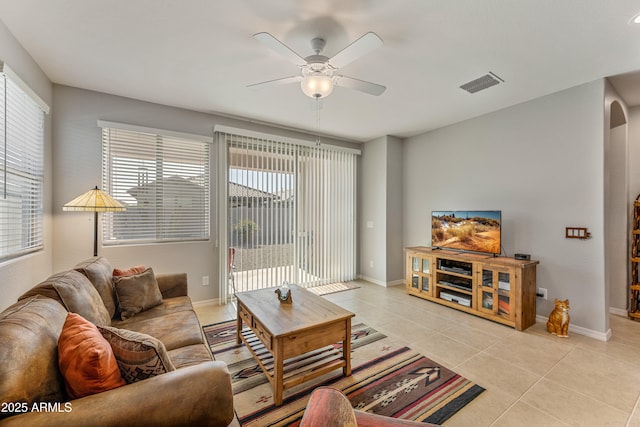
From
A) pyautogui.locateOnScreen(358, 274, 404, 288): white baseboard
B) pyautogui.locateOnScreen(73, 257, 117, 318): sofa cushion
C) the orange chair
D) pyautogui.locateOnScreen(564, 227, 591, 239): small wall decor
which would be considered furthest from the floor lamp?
pyautogui.locateOnScreen(564, 227, 591, 239): small wall decor

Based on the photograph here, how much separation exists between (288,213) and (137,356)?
3.28 m

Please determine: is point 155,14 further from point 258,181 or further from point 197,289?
point 197,289

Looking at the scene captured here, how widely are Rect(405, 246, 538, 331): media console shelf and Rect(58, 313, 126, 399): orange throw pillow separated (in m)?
3.54

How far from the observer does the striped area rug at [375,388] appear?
1782 millimetres

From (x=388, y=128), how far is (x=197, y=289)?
3.76 meters

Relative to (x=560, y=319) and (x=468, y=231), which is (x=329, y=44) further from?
(x=560, y=319)

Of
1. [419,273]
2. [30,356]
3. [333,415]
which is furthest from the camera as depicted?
[419,273]

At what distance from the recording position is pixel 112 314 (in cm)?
214

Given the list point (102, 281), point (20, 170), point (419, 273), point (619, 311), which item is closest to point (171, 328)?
point (102, 281)

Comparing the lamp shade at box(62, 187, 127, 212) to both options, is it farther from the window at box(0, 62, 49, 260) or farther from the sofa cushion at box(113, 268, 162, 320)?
the sofa cushion at box(113, 268, 162, 320)

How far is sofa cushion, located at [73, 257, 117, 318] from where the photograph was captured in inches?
81.4

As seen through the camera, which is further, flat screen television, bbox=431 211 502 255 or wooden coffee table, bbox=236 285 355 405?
flat screen television, bbox=431 211 502 255

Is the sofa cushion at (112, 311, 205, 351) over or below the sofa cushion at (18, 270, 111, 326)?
below

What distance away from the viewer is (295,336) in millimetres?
1922
